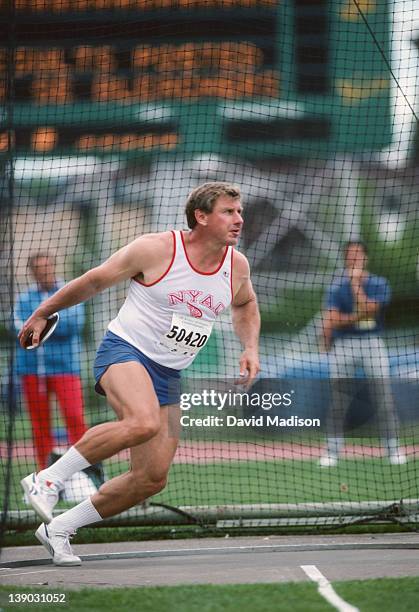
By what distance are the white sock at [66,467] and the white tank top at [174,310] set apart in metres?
0.65

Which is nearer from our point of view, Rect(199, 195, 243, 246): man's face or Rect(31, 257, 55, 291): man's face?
Rect(199, 195, 243, 246): man's face

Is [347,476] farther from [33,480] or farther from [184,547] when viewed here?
[33,480]

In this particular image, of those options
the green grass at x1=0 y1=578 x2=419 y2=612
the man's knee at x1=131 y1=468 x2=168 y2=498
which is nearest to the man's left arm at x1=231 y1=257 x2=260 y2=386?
the man's knee at x1=131 y1=468 x2=168 y2=498

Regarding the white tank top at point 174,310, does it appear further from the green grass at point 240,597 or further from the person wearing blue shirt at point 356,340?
the person wearing blue shirt at point 356,340

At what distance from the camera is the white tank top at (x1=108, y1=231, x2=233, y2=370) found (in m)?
6.32

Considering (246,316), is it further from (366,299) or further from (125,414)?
(366,299)

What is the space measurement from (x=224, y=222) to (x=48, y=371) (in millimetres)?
3343

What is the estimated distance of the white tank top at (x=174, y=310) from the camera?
6.32 metres

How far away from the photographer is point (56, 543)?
6.34m

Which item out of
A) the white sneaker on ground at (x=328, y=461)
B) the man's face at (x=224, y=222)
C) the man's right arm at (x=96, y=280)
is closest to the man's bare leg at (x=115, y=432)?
the man's right arm at (x=96, y=280)

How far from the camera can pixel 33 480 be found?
6.23 metres

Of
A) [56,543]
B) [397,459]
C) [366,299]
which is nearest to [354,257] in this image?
[366,299]

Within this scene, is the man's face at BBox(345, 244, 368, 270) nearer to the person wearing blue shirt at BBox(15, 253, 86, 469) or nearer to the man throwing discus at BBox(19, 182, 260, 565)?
the person wearing blue shirt at BBox(15, 253, 86, 469)

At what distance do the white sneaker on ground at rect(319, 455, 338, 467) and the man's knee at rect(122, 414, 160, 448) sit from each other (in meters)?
4.01
